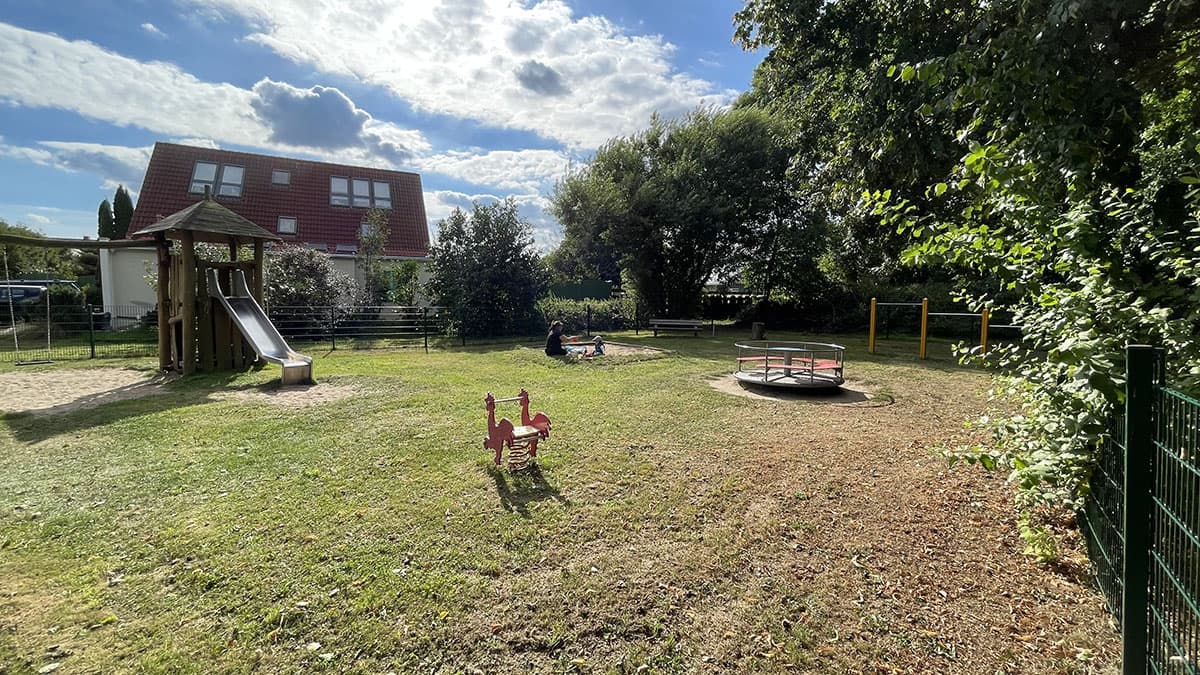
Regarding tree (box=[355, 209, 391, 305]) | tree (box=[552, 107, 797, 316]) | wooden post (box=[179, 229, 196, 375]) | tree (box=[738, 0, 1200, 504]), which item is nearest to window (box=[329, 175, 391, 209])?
tree (box=[355, 209, 391, 305])

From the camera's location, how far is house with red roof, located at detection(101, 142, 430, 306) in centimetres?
2144

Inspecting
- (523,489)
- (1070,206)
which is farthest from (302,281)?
(1070,206)

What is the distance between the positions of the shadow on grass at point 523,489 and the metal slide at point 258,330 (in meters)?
5.87

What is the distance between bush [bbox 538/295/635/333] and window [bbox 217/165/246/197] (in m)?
14.9

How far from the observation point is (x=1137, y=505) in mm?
2053

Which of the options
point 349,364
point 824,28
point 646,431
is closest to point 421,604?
point 646,431

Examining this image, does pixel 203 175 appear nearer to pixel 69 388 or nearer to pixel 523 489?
pixel 69 388

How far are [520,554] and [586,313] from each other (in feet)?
56.2

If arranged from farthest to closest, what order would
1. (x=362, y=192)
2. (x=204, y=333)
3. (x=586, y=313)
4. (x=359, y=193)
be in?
(x=362, y=192)
(x=359, y=193)
(x=586, y=313)
(x=204, y=333)

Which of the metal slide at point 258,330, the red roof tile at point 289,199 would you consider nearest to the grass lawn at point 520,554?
the metal slide at point 258,330

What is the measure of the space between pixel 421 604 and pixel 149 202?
1051 inches

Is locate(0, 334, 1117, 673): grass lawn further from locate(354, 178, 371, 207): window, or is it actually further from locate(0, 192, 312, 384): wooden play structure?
locate(354, 178, 371, 207): window

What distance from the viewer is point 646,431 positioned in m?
6.02

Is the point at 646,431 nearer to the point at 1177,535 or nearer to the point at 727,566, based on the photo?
the point at 727,566
